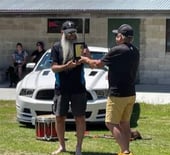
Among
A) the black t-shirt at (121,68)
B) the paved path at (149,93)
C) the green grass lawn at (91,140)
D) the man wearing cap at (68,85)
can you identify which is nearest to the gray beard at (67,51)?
the man wearing cap at (68,85)

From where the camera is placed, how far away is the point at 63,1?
18.3 metres

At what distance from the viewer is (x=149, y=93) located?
15938mm

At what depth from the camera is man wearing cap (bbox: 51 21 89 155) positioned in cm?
812

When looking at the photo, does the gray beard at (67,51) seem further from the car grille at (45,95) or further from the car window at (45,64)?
the car window at (45,64)

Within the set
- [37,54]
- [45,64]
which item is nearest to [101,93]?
[45,64]

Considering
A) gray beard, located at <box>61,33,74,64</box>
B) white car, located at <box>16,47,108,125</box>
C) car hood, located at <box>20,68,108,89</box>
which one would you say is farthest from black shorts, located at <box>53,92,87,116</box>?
car hood, located at <box>20,68,108,89</box>

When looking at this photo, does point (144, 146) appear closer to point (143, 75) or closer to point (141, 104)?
point (141, 104)

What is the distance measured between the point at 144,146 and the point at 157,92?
7322mm

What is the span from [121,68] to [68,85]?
36.7 inches

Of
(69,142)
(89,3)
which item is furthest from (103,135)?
(89,3)

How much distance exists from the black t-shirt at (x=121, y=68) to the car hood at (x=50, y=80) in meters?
2.88

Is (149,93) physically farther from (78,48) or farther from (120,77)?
(120,77)

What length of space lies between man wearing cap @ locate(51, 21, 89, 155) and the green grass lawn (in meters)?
0.46

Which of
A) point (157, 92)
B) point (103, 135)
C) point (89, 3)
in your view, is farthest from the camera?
point (89, 3)
